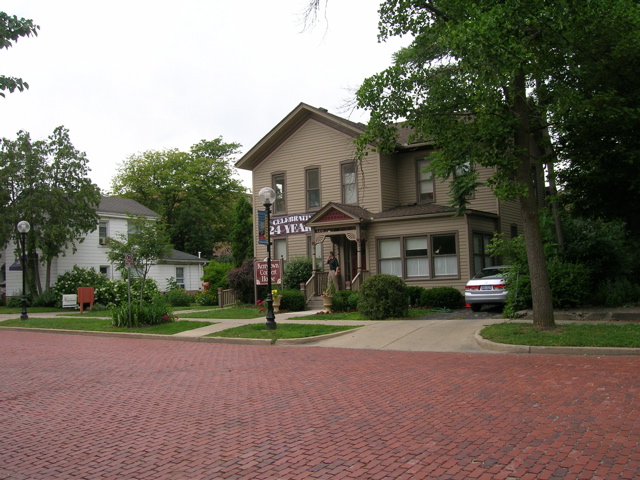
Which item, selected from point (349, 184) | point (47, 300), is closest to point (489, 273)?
point (349, 184)

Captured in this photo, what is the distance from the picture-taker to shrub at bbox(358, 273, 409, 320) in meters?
18.7

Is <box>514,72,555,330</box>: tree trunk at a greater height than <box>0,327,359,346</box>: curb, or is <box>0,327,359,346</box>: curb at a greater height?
<box>514,72,555,330</box>: tree trunk

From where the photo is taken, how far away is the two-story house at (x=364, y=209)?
23.8 meters

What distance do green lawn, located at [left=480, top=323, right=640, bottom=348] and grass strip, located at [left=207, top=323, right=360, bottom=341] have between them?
4.41 metres

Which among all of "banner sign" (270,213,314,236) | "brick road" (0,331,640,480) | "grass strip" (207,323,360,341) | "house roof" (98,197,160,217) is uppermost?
"house roof" (98,197,160,217)

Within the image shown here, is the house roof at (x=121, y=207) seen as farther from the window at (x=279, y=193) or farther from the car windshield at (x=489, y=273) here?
the car windshield at (x=489, y=273)

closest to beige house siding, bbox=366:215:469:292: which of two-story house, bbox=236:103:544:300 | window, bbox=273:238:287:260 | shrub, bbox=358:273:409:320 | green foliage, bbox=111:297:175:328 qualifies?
two-story house, bbox=236:103:544:300

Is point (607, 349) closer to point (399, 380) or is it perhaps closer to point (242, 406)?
point (399, 380)

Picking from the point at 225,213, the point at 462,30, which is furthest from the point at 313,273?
the point at 225,213

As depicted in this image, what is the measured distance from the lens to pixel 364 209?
2600cm

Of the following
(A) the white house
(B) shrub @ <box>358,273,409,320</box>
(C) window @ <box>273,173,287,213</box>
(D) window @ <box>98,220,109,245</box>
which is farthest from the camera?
(D) window @ <box>98,220,109,245</box>

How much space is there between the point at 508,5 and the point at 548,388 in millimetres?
7668

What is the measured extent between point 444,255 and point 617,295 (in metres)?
7.68

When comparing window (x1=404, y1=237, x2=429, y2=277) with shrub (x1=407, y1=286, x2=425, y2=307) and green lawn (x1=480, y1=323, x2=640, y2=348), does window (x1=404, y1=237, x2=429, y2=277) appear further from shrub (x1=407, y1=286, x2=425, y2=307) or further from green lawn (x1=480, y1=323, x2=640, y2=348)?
green lawn (x1=480, y1=323, x2=640, y2=348)
